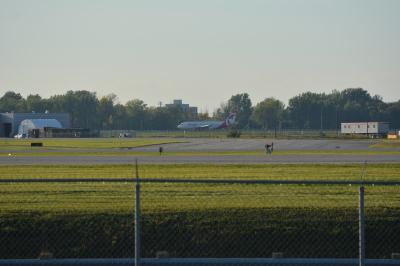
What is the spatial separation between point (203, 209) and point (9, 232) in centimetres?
498

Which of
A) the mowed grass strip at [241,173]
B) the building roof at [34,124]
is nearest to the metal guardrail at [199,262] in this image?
the mowed grass strip at [241,173]

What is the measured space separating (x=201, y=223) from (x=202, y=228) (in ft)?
1.16

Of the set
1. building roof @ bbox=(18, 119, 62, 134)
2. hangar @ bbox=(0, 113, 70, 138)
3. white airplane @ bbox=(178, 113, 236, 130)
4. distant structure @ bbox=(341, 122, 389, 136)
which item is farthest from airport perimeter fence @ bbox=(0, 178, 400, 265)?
white airplane @ bbox=(178, 113, 236, 130)

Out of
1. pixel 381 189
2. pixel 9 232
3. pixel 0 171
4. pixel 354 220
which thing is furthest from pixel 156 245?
pixel 0 171

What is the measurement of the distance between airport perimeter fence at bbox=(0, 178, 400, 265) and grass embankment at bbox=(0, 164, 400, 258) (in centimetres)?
2

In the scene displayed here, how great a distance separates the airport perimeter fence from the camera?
54.1ft

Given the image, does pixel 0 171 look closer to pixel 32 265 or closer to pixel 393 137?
pixel 32 265

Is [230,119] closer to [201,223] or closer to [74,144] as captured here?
[74,144]

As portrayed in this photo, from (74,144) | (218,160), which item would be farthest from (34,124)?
(218,160)

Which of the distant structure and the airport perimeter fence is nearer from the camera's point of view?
the airport perimeter fence

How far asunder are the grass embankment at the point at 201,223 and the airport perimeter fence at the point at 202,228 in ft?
0.08

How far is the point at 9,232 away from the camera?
17.4 meters

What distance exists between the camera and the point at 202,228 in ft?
57.5

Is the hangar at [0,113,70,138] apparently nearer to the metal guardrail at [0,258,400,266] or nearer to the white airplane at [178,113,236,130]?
the white airplane at [178,113,236,130]
